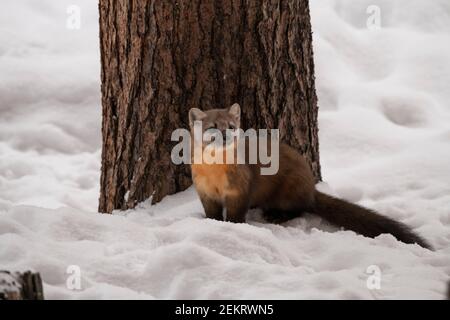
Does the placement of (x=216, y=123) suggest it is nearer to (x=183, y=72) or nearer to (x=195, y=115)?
(x=195, y=115)

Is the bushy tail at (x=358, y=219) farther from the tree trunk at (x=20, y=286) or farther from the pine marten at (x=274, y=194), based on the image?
the tree trunk at (x=20, y=286)

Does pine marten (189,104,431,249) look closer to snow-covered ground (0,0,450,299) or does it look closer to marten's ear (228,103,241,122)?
marten's ear (228,103,241,122)

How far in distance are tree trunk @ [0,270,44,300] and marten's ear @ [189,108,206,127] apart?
169 centimetres

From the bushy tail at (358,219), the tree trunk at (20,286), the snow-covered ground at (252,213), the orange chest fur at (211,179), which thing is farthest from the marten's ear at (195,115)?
the tree trunk at (20,286)

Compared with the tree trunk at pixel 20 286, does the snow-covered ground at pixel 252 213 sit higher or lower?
higher

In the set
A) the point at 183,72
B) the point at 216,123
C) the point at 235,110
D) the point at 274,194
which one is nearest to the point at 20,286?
the point at 216,123

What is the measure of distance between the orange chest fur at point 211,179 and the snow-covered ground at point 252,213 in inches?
9.2

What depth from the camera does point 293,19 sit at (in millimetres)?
4500

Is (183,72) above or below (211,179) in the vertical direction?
above

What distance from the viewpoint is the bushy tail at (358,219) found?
14.0ft

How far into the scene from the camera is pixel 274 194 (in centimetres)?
450

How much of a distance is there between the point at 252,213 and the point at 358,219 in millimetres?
703
